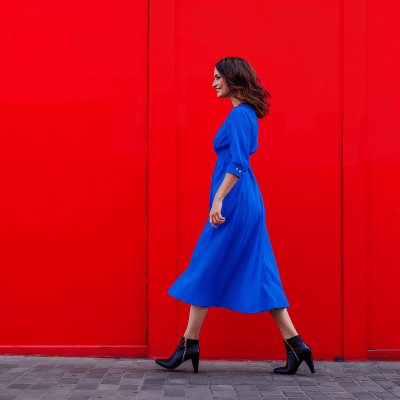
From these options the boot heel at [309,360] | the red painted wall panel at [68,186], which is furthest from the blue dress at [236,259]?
the red painted wall panel at [68,186]

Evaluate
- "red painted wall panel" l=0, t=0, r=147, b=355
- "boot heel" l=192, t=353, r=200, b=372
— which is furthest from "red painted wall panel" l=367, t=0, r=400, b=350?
"red painted wall panel" l=0, t=0, r=147, b=355

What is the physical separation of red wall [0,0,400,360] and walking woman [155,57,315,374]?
0.44 m

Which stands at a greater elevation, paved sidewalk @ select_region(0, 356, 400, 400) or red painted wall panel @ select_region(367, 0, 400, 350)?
red painted wall panel @ select_region(367, 0, 400, 350)

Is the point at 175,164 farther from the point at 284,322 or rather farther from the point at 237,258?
the point at 284,322

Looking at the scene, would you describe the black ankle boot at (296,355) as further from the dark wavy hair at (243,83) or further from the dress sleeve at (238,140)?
the dark wavy hair at (243,83)

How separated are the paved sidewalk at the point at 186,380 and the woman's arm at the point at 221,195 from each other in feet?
3.37

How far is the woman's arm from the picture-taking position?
3432 millimetres

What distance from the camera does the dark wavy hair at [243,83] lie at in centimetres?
361

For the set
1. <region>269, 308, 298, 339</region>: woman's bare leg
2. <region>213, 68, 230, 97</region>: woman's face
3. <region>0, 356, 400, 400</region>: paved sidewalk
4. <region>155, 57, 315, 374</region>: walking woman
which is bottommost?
<region>0, 356, 400, 400</region>: paved sidewalk

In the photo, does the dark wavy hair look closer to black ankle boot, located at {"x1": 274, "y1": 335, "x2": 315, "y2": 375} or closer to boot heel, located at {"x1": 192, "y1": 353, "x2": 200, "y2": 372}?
black ankle boot, located at {"x1": 274, "y1": 335, "x2": 315, "y2": 375}

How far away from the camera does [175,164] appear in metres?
4.08

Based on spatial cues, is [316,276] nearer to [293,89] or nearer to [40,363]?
[293,89]

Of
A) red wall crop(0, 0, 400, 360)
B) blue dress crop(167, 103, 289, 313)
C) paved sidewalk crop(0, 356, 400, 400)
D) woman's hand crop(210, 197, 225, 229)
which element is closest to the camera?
paved sidewalk crop(0, 356, 400, 400)

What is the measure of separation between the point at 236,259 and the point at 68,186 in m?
1.38
